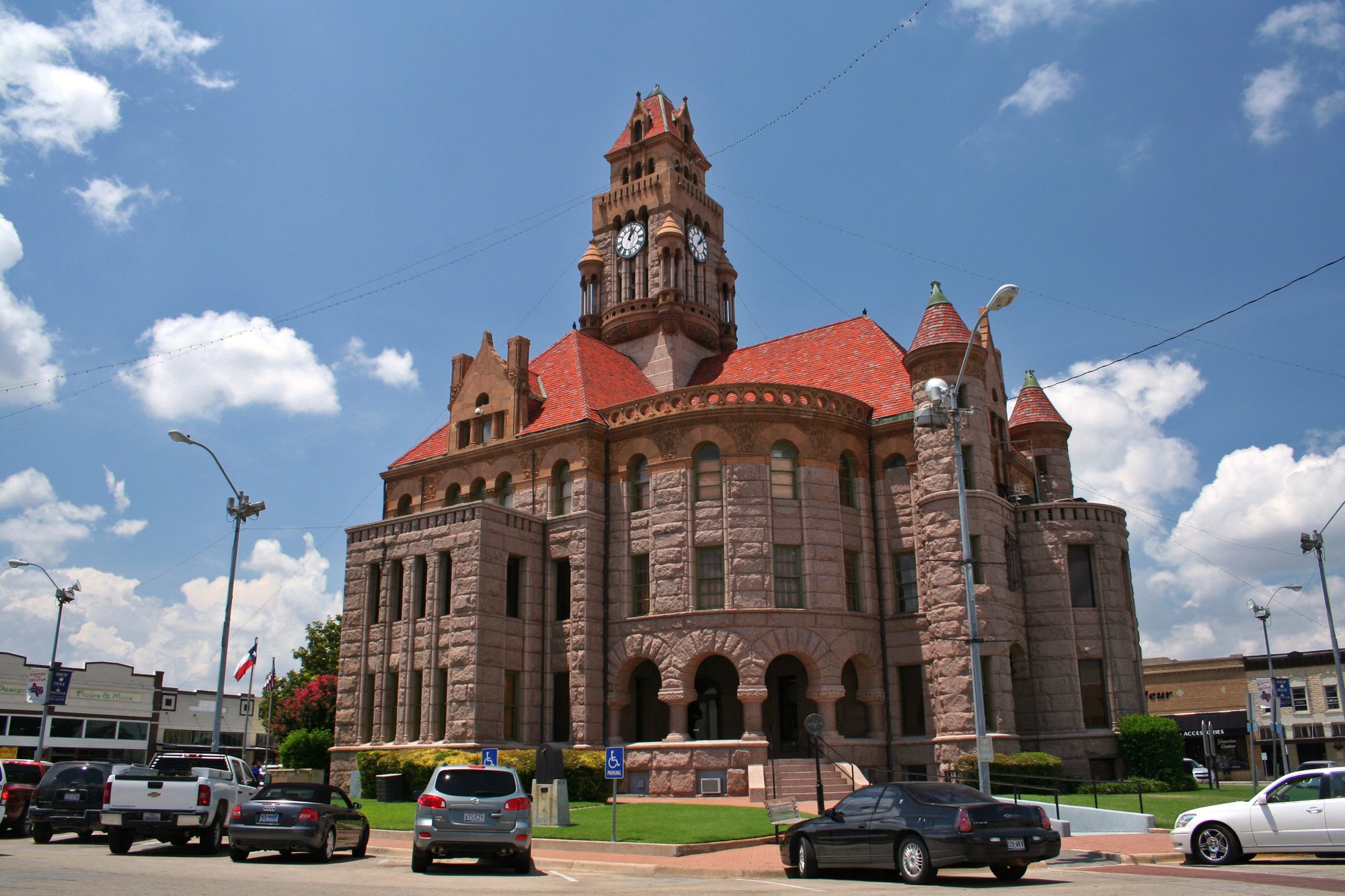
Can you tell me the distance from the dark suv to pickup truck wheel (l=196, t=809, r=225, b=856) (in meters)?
3.14

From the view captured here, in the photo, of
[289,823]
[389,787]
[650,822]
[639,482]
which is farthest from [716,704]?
[289,823]

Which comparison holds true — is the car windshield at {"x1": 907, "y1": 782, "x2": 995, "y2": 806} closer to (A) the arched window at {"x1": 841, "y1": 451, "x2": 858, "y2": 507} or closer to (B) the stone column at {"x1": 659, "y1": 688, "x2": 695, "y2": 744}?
(B) the stone column at {"x1": 659, "y1": 688, "x2": 695, "y2": 744}

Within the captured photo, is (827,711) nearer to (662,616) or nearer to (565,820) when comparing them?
(662,616)

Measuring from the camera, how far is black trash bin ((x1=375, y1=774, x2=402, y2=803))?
31125 mm

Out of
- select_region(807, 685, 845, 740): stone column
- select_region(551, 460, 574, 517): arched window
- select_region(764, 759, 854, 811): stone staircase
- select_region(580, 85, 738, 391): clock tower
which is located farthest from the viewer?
select_region(580, 85, 738, 391): clock tower

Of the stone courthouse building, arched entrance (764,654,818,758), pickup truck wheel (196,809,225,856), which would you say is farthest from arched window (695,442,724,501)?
pickup truck wheel (196,809,225,856)

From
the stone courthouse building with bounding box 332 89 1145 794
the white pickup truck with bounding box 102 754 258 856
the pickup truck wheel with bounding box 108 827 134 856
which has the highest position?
the stone courthouse building with bounding box 332 89 1145 794

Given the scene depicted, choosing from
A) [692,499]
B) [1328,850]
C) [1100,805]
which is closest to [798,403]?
[692,499]

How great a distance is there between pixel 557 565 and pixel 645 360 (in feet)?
39.1

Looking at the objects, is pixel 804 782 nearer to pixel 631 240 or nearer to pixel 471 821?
pixel 471 821

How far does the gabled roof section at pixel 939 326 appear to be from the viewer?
3484 cm

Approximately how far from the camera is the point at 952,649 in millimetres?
32094

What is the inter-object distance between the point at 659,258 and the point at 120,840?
32944mm

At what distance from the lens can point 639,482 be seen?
3684cm
